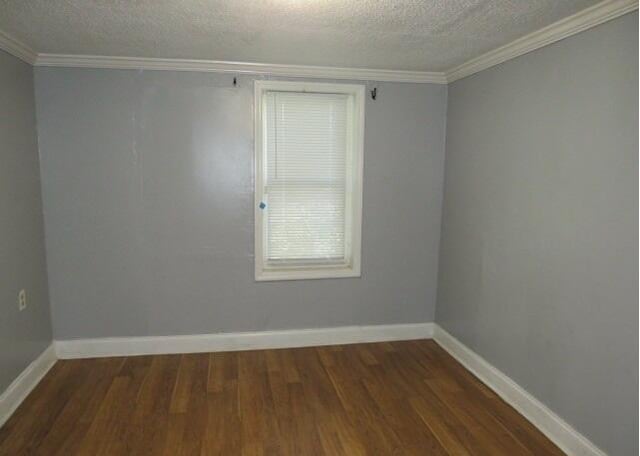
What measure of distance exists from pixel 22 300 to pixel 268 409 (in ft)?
5.47

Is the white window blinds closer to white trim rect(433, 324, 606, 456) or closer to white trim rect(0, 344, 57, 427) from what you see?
white trim rect(433, 324, 606, 456)

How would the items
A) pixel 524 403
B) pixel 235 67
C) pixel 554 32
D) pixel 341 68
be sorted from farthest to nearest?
pixel 341 68 → pixel 235 67 → pixel 524 403 → pixel 554 32

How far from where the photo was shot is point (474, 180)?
311 cm

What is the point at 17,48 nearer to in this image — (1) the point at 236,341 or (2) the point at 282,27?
(2) the point at 282,27

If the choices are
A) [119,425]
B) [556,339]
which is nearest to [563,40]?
[556,339]

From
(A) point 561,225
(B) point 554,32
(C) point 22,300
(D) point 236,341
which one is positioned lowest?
(D) point 236,341

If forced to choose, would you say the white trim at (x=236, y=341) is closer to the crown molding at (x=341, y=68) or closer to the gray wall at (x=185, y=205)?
the gray wall at (x=185, y=205)

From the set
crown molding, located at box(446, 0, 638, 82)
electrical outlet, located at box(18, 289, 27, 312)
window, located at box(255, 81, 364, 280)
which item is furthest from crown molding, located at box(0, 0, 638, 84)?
electrical outlet, located at box(18, 289, 27, 312)

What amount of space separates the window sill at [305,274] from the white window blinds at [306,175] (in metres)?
0.09

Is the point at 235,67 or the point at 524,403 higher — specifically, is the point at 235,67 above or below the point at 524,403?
above

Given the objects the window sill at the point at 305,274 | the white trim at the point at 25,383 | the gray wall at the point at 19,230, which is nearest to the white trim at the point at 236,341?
the white trim at the point at 25,383

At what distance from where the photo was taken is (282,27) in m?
2.31

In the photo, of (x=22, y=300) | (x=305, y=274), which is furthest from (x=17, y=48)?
(x=305, y=274)

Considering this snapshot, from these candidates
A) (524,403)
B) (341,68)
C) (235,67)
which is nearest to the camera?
(524,403)
